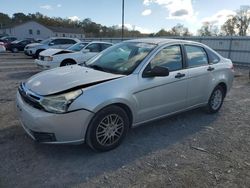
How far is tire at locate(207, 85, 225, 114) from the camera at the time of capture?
5.52 m

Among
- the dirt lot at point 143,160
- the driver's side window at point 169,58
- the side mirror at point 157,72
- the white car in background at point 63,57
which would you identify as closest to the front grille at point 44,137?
the dirt lot at point 143,160

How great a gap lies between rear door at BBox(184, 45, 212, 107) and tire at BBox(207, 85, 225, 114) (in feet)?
0.99

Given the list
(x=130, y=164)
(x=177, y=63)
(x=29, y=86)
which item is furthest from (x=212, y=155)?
(x=29, y=86)

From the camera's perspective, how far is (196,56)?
16.6 feet

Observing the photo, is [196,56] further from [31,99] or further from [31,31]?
[31,31]

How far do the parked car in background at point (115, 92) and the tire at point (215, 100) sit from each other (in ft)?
0.73

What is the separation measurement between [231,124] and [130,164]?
2.70m

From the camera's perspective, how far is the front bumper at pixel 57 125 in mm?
3215

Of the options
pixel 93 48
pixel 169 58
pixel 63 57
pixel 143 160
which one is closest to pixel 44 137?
pixel 143 160

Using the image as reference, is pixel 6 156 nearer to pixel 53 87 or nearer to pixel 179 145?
pixel 53 87

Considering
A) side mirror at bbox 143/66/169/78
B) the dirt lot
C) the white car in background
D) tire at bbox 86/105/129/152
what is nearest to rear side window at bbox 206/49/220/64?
the dirt lot

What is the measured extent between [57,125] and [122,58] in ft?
5.92

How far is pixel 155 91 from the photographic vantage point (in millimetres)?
4102

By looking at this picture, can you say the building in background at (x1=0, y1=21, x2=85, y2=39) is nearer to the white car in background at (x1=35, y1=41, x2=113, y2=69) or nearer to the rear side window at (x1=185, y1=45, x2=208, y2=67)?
the white car in background at (x1=35, y1=41, x2=113, y2=69)
